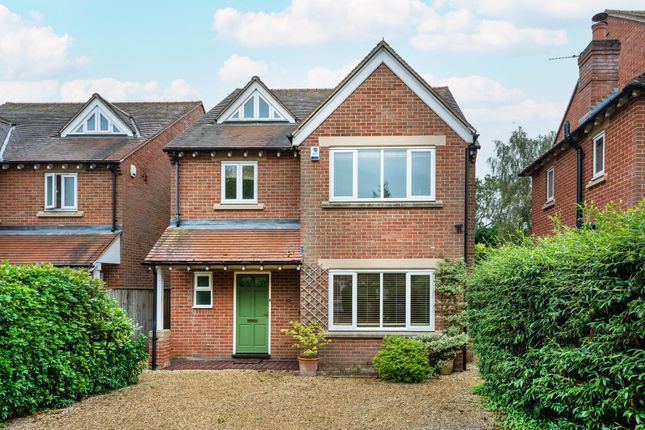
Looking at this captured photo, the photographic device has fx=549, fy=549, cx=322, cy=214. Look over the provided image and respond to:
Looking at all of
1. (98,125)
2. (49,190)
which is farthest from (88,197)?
(98,125)

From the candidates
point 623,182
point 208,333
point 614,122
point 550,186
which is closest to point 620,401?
point 623,182

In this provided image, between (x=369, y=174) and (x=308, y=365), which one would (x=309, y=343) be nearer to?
(x=308, y=365)

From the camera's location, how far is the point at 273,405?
9812mm

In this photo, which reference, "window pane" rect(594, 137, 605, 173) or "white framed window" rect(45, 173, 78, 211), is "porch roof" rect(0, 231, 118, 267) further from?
"window pane" rect(594, 137, 605, 173)

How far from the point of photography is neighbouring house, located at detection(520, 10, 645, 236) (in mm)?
11289

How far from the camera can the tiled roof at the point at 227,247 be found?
1381 cm

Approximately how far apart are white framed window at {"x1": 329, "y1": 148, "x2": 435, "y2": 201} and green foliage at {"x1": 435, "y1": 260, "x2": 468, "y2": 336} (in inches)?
70.7

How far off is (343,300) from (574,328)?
25.9 ft

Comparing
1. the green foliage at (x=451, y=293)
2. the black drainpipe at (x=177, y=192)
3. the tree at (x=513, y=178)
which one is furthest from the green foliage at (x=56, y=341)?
the tree at (x=513, y=178)

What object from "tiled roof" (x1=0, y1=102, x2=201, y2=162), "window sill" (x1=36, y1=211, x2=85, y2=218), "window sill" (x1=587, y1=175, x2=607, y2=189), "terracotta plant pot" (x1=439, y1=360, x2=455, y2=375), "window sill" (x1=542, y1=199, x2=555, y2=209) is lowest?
"terracotta plant pot" (x1=439, y1=360, x2=455, y2=375)

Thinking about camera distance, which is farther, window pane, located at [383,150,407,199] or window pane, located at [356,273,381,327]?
window pane, located at [383,150,407,199]

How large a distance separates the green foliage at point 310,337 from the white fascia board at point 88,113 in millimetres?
10177

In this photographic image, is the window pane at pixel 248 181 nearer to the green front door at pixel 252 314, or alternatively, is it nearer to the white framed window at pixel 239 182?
the white framed window at pixel 239 182

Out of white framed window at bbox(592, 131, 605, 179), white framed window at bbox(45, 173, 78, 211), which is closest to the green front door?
white framed window at bbox(45, 173, 78, 211)
